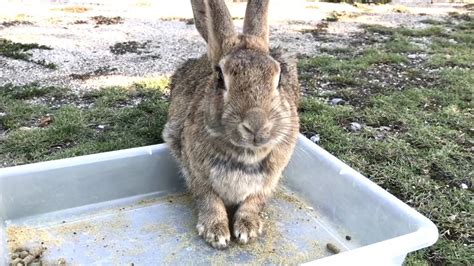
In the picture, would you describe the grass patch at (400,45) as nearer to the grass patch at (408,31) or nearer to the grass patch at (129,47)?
the grass patch at (408,31)

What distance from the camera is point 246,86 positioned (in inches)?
79.1

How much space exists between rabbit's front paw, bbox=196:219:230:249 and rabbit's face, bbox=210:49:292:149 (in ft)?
1.65

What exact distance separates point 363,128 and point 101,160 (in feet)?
5.68

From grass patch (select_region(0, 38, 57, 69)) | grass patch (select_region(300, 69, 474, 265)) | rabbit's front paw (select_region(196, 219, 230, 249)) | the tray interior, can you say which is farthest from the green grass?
grass patch (select_region(0, 38, 57, 69))

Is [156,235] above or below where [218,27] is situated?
below

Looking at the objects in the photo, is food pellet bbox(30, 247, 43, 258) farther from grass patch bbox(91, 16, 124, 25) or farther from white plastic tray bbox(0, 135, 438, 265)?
grass patch bbox(91, 16, 124, 25)

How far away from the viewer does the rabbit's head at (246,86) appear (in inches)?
78.0

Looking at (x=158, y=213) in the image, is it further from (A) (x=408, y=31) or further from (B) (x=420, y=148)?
(A) (x=408, y=31)

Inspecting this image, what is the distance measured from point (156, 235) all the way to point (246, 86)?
3.11 feet

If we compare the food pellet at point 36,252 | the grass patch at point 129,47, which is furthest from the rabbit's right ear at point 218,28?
the grass patch at point 129,47

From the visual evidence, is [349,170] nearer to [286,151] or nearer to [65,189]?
[286,151]

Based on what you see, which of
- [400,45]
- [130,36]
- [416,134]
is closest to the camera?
[416,134]

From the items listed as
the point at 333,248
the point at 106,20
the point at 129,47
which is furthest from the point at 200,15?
the point at 106,20

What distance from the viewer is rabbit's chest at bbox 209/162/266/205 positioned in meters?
2.34
